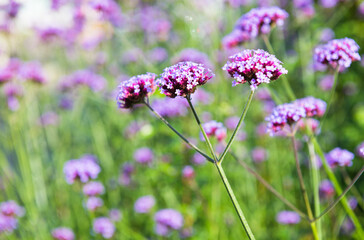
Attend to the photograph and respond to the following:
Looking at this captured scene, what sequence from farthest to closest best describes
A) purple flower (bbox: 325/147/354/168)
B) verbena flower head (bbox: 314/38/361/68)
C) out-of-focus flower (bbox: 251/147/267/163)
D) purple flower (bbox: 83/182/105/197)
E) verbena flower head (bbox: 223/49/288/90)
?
1. out-of-focus flower (bbox: 251/147/267/163)
2. purple flower (bbox: 83/182/105/197)
3. purple flower (bbox: 325/147/354/168)
4. verbena flower head (bbox: 314/38/361/68)
5. verbena flower head (bbox: 223/49/288/90)

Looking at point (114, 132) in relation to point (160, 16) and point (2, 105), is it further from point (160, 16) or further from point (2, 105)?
point (160, 16)

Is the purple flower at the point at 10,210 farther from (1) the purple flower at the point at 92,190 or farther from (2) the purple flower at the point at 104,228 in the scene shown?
(2) the purple flower at the point at 104,228

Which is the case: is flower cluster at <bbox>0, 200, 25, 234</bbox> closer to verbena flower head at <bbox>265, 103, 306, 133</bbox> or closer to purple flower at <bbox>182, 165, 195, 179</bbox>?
purple flower at <bbox>182, 165, 195, 179</bbox>

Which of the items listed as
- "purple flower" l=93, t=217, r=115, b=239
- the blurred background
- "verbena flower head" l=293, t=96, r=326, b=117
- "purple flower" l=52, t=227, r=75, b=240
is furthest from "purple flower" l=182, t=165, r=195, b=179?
"verbena flower head" l=293, t=96, r=326, b=117

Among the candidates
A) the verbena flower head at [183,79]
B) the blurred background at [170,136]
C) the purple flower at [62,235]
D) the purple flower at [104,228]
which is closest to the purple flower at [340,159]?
the blurred background at [170,136]

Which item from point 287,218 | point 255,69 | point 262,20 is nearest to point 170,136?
point 287,218

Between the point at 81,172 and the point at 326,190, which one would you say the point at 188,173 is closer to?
the point at 81,172
